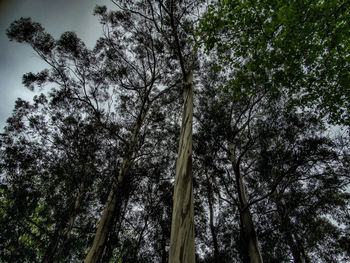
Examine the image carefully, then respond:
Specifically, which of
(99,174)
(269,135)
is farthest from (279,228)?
(99,174)

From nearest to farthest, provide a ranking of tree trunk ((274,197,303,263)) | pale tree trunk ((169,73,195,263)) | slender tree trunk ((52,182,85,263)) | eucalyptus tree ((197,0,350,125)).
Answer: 1. pale tree trunk ((169,73,195,263))
2. eucalyptus tree ((197,0,350,125))
3. slender tree trunk ((52,182,85,263))
4. tree trunk ((274,197,303,263))

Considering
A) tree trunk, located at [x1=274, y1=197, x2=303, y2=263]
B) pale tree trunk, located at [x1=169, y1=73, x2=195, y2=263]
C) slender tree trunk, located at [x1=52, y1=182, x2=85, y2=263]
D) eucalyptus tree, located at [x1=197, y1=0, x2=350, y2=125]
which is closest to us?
pale tree trunk, located at [x1=169, y1=73, x2=195, y2=263]

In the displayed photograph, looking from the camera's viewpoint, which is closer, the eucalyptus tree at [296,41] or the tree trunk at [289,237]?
the eucalyptus tree at [296,41]

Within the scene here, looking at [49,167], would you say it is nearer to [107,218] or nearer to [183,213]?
[107,218]

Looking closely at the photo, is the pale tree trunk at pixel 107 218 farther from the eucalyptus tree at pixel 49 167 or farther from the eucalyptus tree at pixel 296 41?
the eucalyptus tree at pixel 296 41

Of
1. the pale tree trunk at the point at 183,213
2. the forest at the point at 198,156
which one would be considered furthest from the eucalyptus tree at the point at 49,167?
the pale tree trunk at the point at 183,213

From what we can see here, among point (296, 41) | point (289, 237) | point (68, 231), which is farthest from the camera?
point (289, 237)

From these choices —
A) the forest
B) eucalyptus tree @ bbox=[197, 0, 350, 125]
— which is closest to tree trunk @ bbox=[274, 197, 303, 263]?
the forest

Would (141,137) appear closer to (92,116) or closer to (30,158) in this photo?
(92,116)

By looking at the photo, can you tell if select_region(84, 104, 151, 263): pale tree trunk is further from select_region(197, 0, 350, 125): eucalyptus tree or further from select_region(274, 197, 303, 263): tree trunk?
select_region(274, 197, 303, 263): tree trunk

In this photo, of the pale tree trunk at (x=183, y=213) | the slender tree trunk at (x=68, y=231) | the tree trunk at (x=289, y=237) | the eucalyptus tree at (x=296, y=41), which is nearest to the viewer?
the pale tree trunk at (x=183, y=213)

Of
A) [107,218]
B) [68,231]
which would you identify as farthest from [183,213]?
[68,231]

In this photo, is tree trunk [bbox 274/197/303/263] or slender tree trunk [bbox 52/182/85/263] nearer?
slender tree trunk [bbox 52/182/85/263]

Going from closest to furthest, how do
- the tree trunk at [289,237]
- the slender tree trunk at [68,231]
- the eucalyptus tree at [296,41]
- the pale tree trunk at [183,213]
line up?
the pale tree trunk at [183,213] → the eucalyptus tree at [296,41] → the slender tree trunk at [68,231] → the tree trunk at [289,237]
